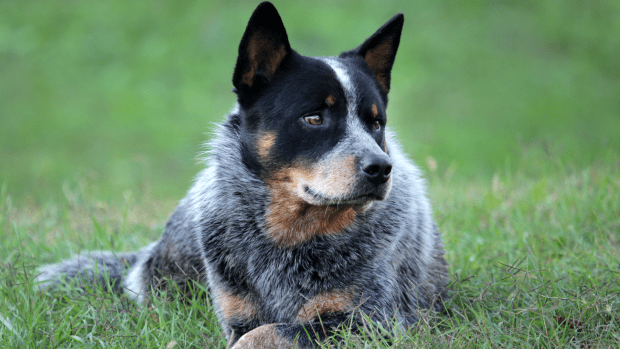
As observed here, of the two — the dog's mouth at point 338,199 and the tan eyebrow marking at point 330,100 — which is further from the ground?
the tan eyebrow marking at point 330,100

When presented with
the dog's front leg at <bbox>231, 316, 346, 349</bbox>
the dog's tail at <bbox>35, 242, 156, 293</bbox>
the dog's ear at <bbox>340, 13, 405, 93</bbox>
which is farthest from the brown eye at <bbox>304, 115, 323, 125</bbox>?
the dog's tail at <bbox>35, 242, 156, 293</bbox>

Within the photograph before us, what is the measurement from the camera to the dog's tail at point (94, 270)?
368 centimetres

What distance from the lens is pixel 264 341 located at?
2.63m

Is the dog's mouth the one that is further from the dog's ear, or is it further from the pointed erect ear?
the dog's ear

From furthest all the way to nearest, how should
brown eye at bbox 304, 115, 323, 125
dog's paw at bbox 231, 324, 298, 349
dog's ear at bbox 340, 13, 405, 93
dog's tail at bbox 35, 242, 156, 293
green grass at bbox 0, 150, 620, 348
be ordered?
dog's tail at bbox 35, 242, 156, 293, dog's ear at bbox 340, 13, 405, 93, brown eye at bbox 304, 115, 323, 125, green grass at bbox 0, 150, 620, 348, dog's paw at bbox 231, 324, 298, 349

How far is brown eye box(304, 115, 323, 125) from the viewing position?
2832 mm

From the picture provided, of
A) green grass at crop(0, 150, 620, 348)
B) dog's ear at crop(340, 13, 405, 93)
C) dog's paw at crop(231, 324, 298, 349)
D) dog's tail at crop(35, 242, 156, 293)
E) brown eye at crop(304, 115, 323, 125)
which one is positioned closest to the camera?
dog's paw at crop(231, 324, 298, 349)

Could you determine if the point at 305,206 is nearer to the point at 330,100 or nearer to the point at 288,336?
the point at 330,100

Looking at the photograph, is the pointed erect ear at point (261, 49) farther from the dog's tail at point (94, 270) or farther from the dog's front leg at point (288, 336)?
the dog's tail at point (94, 270)

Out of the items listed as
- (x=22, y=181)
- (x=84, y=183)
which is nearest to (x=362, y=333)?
(x=84, y=183)

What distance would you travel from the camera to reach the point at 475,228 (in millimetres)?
4652

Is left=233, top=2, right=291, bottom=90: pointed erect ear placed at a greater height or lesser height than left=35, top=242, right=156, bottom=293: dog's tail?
greater

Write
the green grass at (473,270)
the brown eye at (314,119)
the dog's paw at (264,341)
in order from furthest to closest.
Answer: the brown eye at (314,119) → the green grass at (473,270) → the dog's paw at (264,341)

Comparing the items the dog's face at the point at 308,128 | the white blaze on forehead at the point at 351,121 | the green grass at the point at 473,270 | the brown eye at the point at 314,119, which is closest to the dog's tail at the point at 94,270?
the green grass at the point at 473,270
